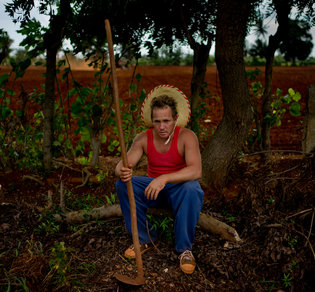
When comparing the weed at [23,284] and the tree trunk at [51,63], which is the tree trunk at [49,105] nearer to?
the tree trunk at [51,63]

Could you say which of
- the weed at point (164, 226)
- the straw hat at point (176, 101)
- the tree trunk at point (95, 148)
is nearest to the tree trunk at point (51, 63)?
the tree trunk at point (95, 148)

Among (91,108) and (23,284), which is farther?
(91,108)

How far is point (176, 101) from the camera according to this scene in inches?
102

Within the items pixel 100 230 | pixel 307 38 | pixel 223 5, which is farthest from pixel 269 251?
pixel 307 38

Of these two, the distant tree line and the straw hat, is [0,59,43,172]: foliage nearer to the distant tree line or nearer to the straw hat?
the distant tree line

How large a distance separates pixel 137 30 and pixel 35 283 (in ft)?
10.2

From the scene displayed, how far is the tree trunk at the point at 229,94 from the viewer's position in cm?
350

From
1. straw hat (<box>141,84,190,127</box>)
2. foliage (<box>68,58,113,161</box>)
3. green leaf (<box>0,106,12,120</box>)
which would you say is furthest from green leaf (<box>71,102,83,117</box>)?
straw hat (<box>141,84,190,127</box>)

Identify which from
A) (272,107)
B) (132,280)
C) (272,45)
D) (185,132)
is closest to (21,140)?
(185,132)

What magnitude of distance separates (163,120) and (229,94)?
1.57 m

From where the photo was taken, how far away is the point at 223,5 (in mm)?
3521

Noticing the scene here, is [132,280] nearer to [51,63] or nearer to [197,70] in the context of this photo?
[51,63]

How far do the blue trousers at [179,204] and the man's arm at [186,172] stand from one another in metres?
0.07

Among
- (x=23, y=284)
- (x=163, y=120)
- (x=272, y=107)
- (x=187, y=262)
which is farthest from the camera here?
(x=272, y=107)
